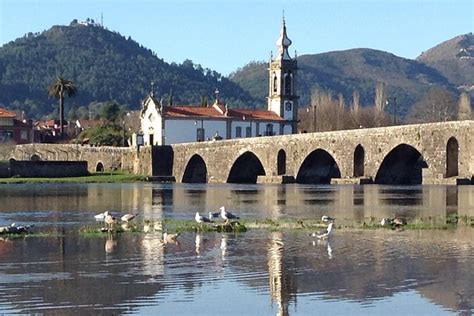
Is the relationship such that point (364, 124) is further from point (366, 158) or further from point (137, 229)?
point (137, 229)

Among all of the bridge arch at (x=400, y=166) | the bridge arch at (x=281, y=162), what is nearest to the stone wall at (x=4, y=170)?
the bridge arch at (x=281, y=162)

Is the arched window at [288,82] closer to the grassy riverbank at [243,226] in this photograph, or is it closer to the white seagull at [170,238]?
the grassy riverbank at [243,226]

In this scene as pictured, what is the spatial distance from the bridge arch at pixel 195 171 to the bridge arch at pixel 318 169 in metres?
15.0

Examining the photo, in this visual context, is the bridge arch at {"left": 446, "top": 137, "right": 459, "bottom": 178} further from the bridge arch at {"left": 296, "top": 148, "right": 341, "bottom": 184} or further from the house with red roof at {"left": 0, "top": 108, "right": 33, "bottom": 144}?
the house with red roof at {"left": 0, "top": 108, "right": 33, "bottom": 144}

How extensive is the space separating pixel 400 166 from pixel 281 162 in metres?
13.2

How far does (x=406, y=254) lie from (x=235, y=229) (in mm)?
7346

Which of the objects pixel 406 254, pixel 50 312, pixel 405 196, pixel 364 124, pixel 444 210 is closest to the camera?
pixel 50 312

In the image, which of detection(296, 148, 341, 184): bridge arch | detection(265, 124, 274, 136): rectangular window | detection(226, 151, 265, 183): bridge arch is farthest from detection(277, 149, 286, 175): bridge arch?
A: detection(265, 124, 274, 136): rectangular window

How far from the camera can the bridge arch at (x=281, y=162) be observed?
8744 cm

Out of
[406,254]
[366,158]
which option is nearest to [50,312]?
[406,254]

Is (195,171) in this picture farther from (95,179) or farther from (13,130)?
(13,130)

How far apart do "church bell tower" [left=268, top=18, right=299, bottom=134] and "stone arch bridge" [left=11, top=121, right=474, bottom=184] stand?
18365mm

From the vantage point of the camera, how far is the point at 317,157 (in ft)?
279

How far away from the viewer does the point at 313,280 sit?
20.5 m
